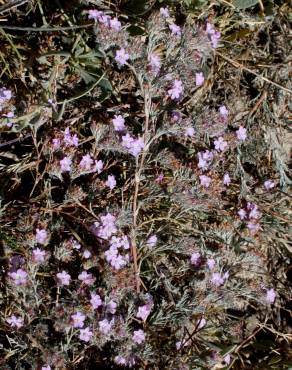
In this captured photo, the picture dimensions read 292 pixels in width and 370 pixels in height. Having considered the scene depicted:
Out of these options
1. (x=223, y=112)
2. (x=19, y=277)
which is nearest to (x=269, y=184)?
(x=223, y=112)

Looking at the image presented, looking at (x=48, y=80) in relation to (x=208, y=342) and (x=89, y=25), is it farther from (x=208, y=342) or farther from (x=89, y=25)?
(x=208, y=342)

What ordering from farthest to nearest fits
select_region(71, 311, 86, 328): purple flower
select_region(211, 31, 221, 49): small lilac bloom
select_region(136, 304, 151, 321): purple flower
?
select_region(211, 31, 221, 49): small lilac bloom
select_region(136, 304, 151, 321): purple flower
select_region(71, 311, 86, 328): purple flower

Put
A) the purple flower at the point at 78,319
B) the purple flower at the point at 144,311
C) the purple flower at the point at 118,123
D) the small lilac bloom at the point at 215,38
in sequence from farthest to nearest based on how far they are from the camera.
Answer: the small lilac bloom at the point at 215,38
the purple flower at the point at 118,123
the purple flower at the point at 144,311
the purple flower at the point at 78,319

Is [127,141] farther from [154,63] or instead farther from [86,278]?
[86,278]

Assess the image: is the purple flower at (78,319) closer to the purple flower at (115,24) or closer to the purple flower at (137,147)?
the purple flower at (137,147)

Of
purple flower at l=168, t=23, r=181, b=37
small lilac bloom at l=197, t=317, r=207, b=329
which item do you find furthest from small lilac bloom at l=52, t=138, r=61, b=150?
small lilac bloom at l=197, t=317, r=207, b=329

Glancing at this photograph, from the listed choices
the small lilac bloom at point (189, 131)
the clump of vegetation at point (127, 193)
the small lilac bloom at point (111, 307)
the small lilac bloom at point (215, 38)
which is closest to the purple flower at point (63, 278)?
the clump of vegetation at point (127, 193)

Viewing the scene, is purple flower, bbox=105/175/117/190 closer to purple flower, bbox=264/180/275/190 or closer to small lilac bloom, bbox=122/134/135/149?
small lilac bloom, bbox=122/134/135/149
